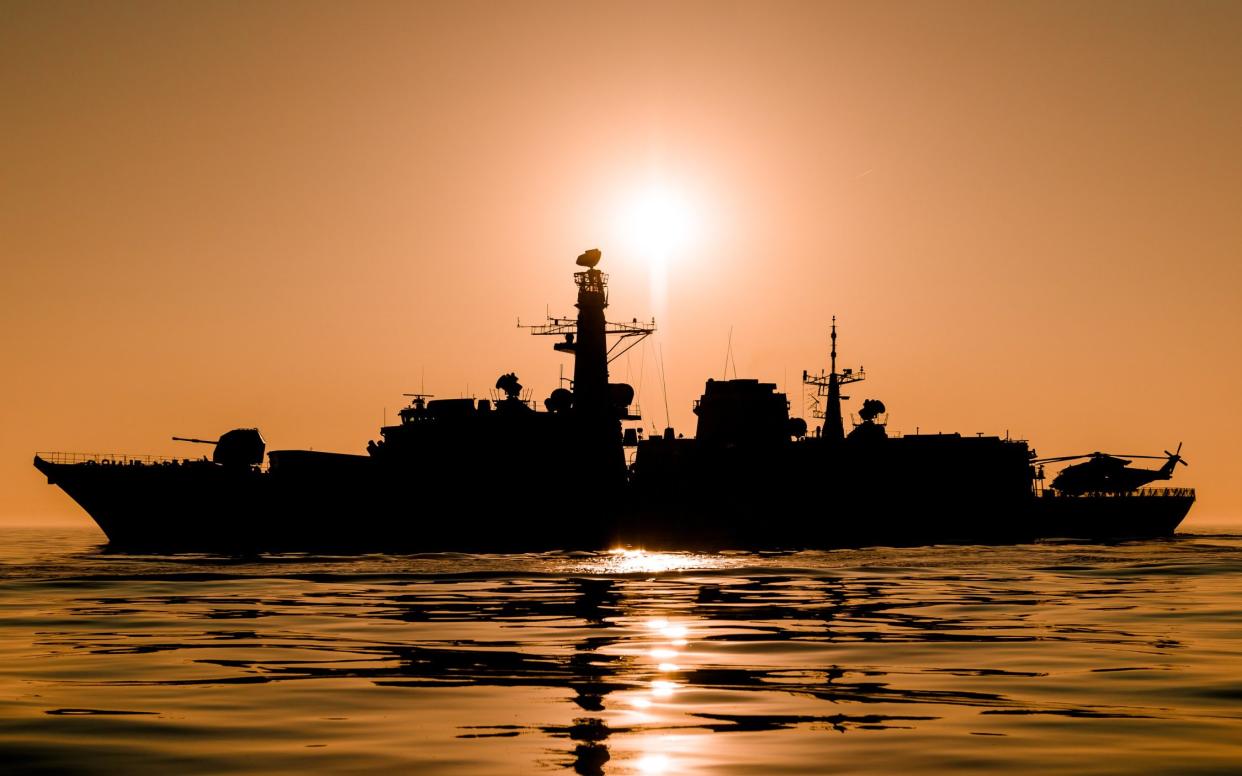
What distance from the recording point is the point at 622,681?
14133mm

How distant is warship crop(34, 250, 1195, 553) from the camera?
2616 inches

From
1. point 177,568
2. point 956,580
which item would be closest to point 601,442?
point 177,568

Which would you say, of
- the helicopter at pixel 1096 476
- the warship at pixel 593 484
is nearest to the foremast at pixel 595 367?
the warship at pixel 593 484

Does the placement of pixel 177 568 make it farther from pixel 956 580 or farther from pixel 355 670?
pixel 355 670

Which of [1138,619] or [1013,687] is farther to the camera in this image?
[1138,619]

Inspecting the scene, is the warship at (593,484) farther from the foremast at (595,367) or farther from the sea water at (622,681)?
the sea water at (622,681)

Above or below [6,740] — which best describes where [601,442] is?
above

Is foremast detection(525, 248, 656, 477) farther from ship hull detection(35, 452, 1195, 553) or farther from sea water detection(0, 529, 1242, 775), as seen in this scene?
sea water detection(0, 529, 1242, 775)

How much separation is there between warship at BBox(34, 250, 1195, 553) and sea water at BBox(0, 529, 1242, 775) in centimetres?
3652

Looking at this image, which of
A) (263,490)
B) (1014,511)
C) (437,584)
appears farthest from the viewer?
(1014,511)

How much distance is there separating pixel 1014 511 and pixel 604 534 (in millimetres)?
31606

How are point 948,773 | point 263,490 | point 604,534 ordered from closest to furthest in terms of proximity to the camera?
point 948,773 < point 263,490 < point 604,534

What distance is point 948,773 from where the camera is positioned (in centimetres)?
905

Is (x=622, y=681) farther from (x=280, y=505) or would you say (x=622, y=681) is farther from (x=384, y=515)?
(x=280, y=505)
